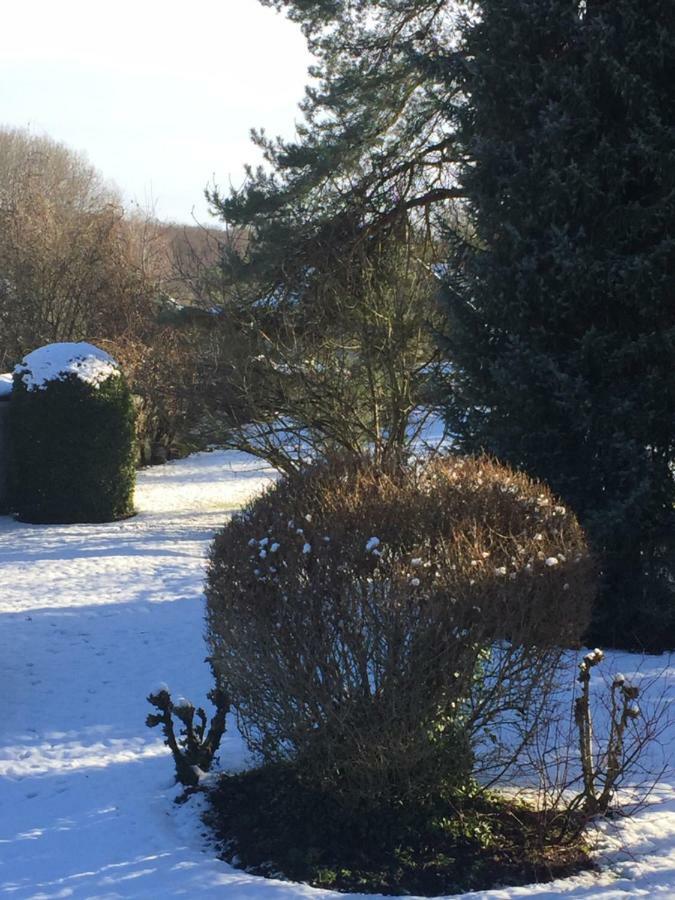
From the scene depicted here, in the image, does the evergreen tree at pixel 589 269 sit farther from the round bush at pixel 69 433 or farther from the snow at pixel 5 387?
the snow at pixel 5 387

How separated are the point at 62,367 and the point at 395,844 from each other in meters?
9.43

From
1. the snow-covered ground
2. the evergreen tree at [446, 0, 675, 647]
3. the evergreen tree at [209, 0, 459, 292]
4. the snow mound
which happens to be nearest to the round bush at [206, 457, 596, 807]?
the snow-covered ground

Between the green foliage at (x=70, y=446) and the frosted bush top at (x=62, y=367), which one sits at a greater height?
the frosted bush top at (x=62, y=367)

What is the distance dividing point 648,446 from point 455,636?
3934 millimetres

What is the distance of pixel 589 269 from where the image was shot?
259 inches

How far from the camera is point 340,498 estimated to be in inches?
165

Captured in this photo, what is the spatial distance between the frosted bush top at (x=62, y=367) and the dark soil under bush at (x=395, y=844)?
8.74 meters

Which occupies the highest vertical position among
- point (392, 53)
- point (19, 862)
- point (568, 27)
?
point (392, 53)

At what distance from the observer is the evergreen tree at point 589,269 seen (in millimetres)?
6570

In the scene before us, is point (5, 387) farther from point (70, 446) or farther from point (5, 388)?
point (70, 446)

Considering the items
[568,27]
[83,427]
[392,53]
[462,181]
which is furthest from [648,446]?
[83,427]

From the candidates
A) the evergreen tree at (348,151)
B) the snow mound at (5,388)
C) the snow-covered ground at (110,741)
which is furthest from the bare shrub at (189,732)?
the snow mound at (5,388)

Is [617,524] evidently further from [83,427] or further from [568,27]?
[83,427]

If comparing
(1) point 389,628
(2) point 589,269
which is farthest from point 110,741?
(2) point 589,269
